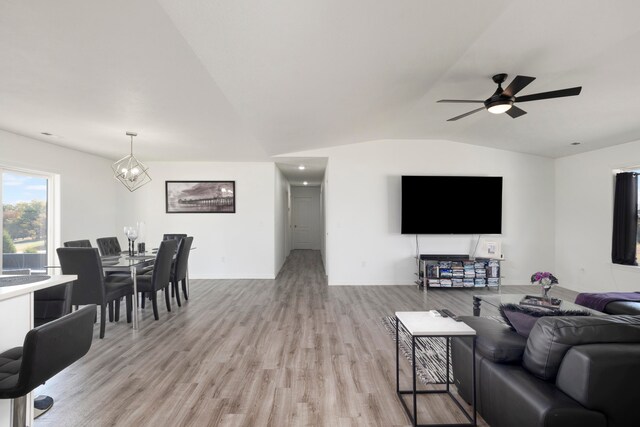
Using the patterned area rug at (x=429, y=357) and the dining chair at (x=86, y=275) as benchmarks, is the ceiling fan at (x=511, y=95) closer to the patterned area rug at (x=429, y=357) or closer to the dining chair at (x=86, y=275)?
the patterned area rug at (x=429, y=357)

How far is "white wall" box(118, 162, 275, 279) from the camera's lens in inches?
253

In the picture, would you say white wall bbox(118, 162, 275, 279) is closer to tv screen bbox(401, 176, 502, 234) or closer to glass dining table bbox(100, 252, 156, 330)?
glass dining table bbox(100, 252, 156, 330)

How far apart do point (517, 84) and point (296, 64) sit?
1.83 metres

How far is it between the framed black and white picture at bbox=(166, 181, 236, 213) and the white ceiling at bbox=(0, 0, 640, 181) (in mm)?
2095

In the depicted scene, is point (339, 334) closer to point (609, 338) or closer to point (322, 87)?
point (609, 338)

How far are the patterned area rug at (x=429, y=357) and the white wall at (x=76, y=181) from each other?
5404 mm

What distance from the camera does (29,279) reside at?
6.07 ft

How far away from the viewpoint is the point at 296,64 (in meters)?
2.42

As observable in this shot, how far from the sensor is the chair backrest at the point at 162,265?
3.78 metres

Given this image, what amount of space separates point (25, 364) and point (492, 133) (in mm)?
5770

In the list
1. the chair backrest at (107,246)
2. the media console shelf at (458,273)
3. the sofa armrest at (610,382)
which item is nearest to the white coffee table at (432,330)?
the sofa armrest at (610,382)

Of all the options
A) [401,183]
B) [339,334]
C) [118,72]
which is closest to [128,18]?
[118,72]

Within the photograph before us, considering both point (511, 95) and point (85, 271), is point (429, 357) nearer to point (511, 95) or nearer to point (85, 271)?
point (511, 95)

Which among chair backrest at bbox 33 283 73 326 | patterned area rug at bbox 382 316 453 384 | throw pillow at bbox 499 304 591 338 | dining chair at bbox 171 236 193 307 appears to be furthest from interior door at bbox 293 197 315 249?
throw pillow at bbox 499 304 591 338
